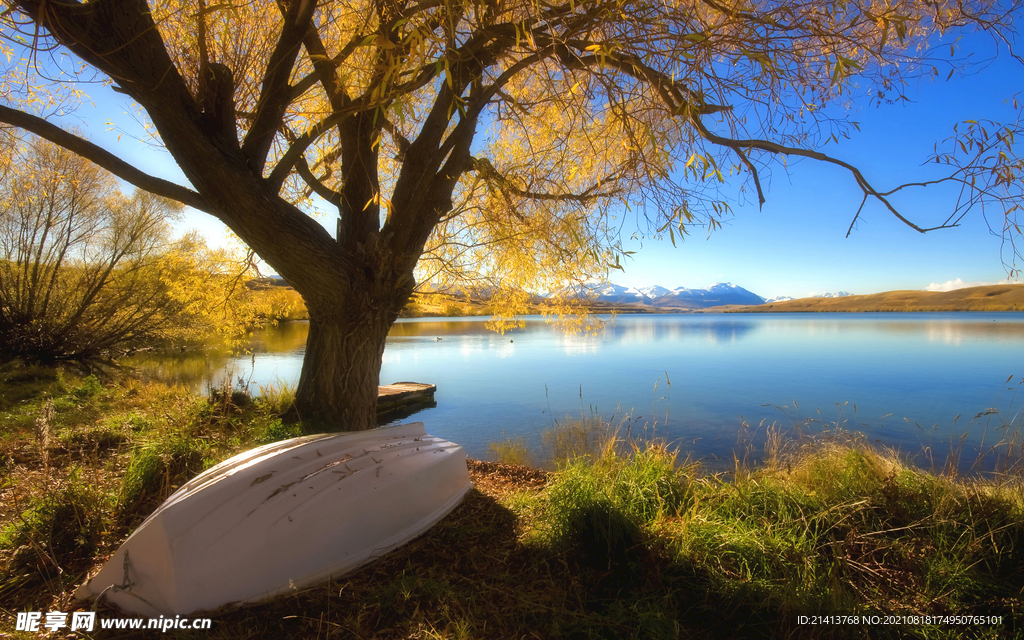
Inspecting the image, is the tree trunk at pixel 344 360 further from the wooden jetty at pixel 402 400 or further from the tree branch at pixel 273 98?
the wooden jetty at pixel 402 400

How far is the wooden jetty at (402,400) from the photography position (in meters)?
9.64

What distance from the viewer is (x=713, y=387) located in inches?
470

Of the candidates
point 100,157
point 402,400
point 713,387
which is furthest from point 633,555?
point 713,387

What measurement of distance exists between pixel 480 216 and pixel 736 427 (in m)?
6.03

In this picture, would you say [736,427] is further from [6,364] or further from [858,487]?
[6,364]

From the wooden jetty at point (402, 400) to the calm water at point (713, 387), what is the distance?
16.9 inches

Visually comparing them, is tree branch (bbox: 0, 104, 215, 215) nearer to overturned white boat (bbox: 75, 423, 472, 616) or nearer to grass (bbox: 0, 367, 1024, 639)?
grass (bbox: 0, 367, 1024, 639)

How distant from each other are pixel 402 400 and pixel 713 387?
8.06 m

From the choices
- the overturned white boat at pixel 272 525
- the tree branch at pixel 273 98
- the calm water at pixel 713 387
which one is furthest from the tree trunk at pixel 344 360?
the overturned white boat at pixel 272 525

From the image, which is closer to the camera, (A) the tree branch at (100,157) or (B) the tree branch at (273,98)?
(A) the tree branch at (100,157)

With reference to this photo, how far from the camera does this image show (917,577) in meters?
2.12

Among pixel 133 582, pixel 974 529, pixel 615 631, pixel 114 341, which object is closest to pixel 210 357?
pixel 114 341

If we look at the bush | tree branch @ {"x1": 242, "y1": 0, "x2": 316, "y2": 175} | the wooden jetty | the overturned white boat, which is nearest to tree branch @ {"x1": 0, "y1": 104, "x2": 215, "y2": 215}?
tree branch @ {"x1": 242, "y1": 0, "x2": 316, "y2": 175}

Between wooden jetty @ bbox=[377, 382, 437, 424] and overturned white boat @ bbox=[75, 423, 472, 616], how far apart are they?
6781 millimetres
